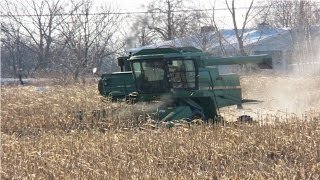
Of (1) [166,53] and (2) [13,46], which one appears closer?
(1) [166,53]

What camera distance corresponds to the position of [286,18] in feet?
159

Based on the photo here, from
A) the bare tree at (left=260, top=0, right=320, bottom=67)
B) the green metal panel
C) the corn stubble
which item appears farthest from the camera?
the bare tree at (left=260, top=0, right=320, bottom=67)

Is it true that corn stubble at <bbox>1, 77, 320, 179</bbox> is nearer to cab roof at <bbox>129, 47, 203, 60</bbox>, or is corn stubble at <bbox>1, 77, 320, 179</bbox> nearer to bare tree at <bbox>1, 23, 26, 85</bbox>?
cab roof at <bbox>129, 47, 203, 60</bbox>

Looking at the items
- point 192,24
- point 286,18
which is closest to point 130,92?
point 192,24

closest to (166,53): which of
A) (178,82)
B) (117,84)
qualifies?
(178,82)

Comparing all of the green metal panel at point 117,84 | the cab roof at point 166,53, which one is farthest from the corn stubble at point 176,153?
the green metal panel at point 117,84

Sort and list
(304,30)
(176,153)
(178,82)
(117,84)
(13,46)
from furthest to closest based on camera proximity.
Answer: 1. (13,46)
2. (304,30)
3. (117,84)
4. (178,82)
5. (176,153)

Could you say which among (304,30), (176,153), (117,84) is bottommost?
(176,153)

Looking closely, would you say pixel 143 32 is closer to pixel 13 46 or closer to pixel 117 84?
pixel 13 46

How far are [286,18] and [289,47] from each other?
10.6 m

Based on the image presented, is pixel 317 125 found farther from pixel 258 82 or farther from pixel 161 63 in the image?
pixel 258 82

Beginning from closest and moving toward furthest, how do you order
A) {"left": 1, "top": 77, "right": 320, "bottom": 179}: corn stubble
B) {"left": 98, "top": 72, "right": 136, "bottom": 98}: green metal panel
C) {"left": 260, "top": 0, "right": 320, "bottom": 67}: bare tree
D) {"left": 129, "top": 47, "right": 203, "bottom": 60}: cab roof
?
{"left": 1, "top": 77, "right": 320, "bottom": 179}: corn stubble → {"left": 129, "top": 47, "right": 203, "bottom": 60}: cab roof → {"left": 98, "top": 72, "right": 136, "bottom": 98}: green metal panel → {"left": 260, "top": 0, "right": 320, "bottom": 67}: bare tree

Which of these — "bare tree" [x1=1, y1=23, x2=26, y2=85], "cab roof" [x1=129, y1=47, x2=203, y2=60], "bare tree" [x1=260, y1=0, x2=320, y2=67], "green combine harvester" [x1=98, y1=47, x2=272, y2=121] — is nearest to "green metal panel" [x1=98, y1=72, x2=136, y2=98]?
"green combine harvester" [x1=98, y1=47, x2=272, y2=121]

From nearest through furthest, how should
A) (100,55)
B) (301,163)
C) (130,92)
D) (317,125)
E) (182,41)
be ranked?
(301,163) < (317,125) < (130,92) < (100,55) < (182,41)
